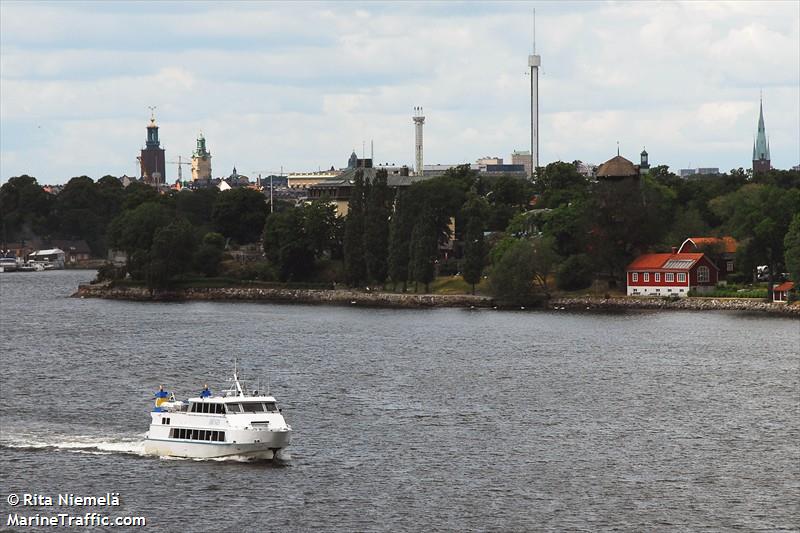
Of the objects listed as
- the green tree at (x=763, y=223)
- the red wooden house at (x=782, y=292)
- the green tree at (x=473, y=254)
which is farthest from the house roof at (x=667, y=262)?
the green tree at (x=473, y=254)

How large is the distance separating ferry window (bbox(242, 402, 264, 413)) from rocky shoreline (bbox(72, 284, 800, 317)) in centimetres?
8226

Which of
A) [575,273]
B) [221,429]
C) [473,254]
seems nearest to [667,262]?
[575,273]

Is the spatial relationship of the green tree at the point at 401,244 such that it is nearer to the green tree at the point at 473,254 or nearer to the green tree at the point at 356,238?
the green tree at the point at 356,238

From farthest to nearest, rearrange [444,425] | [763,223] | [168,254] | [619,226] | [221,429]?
[168,254], [619,226], [763,223], [444,425], [221,429]

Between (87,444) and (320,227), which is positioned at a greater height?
(320,227)

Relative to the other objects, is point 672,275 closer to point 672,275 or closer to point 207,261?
point 672,275

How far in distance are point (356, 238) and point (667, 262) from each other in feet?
118

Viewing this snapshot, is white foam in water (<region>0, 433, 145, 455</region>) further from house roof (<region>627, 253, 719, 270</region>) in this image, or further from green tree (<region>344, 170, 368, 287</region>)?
green tree (<region>344, 170, 368, 287</region>)

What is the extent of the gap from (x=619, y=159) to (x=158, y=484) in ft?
411

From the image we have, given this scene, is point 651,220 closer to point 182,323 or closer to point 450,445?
point 182,323

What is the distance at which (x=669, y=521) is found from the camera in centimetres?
5494

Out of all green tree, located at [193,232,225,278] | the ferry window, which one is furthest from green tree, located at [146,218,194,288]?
the ferry window

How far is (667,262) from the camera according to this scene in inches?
6033

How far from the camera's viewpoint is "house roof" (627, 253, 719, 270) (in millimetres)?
152000
